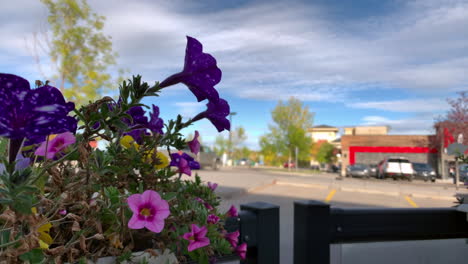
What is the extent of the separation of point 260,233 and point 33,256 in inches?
44.7

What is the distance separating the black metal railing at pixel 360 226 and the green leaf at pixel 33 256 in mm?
1463

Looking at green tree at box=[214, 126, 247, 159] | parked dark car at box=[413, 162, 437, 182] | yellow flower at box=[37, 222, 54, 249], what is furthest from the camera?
green tree at box=[214, 126, 247, 159]

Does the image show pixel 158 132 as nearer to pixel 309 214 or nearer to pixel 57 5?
pixel 309 214

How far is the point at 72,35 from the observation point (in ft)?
54.6

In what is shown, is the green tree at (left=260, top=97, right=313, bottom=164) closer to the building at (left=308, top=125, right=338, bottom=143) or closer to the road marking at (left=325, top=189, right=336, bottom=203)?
the road marking at (left=325, top=189, right=336, bottom=203)

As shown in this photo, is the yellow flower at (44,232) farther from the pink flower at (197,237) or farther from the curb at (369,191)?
the curb at (369,191)

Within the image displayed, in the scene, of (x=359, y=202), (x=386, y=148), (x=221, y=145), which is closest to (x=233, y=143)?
(x=221, y=145)

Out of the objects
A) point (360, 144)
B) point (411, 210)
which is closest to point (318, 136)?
point (360, 144)

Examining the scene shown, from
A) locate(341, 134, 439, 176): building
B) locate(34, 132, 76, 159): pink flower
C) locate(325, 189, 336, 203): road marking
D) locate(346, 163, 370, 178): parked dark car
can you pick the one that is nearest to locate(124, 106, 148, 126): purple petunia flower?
locate(34, 132, 76, 159): pink flower

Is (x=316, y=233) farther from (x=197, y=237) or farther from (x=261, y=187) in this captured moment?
(x=261, y=187)

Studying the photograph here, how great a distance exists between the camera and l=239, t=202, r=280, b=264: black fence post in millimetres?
1547

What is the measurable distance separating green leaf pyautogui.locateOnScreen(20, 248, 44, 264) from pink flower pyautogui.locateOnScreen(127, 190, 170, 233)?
0.16m

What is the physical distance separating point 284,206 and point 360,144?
2853 cm

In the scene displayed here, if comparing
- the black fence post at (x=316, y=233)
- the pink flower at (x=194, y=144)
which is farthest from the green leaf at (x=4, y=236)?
the black fence post at (x=316, y=233)
